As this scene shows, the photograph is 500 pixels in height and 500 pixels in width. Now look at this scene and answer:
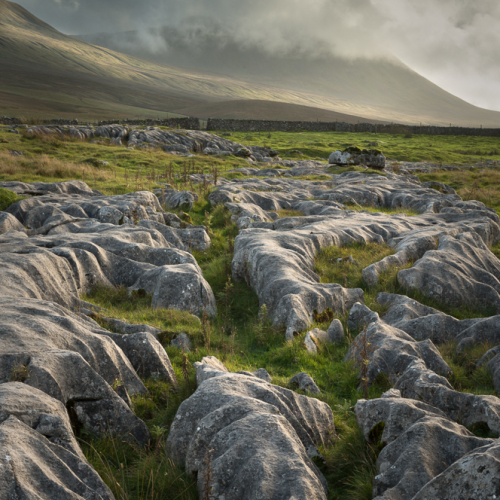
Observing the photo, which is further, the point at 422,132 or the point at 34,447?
the point at 422,132

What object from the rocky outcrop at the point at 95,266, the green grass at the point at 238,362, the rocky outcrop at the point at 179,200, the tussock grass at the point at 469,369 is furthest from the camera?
the rocky outcrop at the point at 179,200

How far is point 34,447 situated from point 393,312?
9.09 metres

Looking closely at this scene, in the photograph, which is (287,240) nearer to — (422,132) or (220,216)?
(220,216)

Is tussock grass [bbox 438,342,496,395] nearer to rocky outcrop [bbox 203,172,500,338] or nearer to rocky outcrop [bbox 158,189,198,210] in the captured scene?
rocky outcrop [bbox 203,172,500,338]

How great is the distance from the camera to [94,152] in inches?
1506

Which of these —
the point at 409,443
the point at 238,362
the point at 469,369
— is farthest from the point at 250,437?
the point at 469,369

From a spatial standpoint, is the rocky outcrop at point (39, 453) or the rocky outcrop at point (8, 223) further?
the rocky outcrop at point (8, 223)

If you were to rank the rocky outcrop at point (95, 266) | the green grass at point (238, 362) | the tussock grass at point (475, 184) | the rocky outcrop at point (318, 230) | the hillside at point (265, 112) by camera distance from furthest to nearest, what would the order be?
the hillside at point (265, 112) < the tussock grass at point (475, 184) < the rocky outcrop at point (318, 230) < the rocky outcrop at point (95, 266) < the green grass at point (238, 362)

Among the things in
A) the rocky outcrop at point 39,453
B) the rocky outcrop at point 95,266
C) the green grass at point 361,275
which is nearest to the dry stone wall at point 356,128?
the green grass at point 361,275

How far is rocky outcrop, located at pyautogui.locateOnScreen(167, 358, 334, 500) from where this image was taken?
13.9ft

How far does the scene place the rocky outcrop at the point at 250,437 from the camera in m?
4.25

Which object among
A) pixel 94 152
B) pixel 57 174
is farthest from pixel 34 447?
pixel 94 152

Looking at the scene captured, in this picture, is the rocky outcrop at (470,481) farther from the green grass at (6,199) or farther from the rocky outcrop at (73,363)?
the green grass at (6,199)

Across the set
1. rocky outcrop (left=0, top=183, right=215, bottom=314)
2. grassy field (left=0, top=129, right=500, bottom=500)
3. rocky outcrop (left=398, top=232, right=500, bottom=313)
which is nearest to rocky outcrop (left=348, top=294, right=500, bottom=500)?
grassy field (left=0, top=129, right=500, bottom=500)
